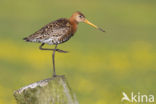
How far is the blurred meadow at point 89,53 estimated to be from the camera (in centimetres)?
1466

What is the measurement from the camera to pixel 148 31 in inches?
1041

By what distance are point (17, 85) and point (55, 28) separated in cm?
458

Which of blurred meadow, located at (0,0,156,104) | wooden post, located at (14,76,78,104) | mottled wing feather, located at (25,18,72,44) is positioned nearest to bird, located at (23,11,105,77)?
mottled wing feather, located at (25,18,72,44)

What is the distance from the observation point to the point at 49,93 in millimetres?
8219

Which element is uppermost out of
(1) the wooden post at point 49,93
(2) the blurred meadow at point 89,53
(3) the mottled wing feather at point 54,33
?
(3) the mottled wing feather at point 54,33

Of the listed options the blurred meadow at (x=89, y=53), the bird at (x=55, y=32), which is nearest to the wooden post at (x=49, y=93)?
the bird at (x=55, y=32)

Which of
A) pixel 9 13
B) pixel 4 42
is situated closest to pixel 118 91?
pixel 4 42

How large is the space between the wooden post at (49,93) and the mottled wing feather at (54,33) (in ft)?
6.42

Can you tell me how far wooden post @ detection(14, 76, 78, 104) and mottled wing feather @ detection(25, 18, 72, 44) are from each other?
1956mm

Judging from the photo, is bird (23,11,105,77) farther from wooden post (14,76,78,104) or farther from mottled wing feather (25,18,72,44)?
wooden post (14,76,78,104)

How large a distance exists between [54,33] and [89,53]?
376 inches

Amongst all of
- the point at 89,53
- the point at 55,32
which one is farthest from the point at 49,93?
the point at 89,53

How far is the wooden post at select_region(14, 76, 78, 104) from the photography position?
820 cm

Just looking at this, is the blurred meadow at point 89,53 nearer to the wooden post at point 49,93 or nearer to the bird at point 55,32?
the bird at point 55,32
